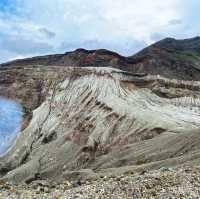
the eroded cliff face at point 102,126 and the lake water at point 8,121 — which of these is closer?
the eroded cliff face at point 102,126

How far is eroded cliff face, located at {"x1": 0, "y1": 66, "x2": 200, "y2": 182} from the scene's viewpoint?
47.0 meters

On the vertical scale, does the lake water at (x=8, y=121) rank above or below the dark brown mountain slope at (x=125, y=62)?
below

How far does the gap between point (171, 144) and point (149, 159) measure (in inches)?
123

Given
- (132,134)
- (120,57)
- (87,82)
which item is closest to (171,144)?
(132,134)

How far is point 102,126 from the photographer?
63.2m

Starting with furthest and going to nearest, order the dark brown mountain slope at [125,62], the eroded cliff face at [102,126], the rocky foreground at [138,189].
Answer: the dark brown mountain slope at [125,62]
the eroded cliff face at [102,126]
the rocky foreground at [138,189]

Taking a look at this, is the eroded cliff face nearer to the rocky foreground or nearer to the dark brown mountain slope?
the rocky foreground

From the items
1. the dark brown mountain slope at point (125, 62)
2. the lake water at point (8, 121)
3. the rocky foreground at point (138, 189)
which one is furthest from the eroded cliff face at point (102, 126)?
the dark brown mountain slope at point (125, 62)

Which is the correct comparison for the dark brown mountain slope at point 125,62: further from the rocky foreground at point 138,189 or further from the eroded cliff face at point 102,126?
the rocky foreground at point 138,189

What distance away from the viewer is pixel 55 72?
94.2m

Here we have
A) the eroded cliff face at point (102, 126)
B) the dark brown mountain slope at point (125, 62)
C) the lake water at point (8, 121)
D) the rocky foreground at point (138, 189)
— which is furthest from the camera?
the dark brown mountain slope at point (125, 62)

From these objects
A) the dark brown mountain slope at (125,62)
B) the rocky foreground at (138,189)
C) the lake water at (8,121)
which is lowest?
the lake water at (8,121)

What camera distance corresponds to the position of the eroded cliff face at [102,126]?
47.0 metres

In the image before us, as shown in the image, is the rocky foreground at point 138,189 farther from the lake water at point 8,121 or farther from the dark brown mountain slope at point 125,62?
the dark brown mountain slope at point 125,62
